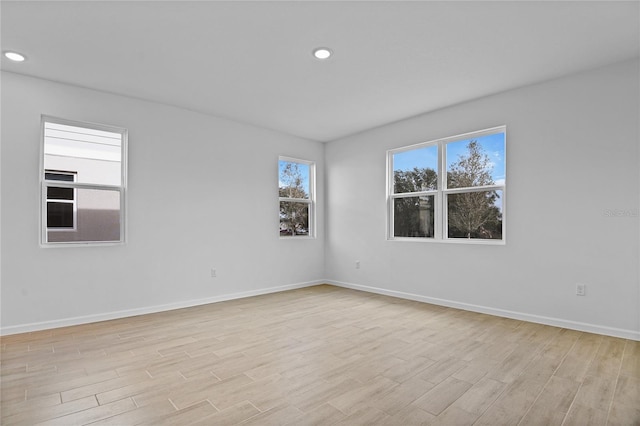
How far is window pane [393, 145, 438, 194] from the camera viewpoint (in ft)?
15.9

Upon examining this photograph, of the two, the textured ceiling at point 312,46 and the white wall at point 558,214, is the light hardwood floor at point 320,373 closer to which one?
the white wall at point 558,214

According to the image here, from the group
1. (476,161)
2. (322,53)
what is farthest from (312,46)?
(476,161)

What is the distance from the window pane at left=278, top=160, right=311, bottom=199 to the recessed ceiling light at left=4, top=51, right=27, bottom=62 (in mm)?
3446

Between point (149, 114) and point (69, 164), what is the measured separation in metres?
1.10

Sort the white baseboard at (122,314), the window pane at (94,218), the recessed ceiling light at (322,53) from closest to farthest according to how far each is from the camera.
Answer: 1. the recessed ceiling light at (322,53)
2. the white baseboard at (122,314)
3. the window pane at (94,218)

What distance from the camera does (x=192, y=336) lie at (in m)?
3.32

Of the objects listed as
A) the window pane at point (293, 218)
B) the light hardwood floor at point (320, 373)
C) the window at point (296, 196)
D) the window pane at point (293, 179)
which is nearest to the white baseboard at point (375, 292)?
the light hardwood floor at point (320, 373)

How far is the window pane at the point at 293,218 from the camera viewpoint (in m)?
5.83

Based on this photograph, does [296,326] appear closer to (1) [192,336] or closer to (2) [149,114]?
(1) [192,336]

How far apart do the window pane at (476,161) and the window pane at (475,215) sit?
164 mm

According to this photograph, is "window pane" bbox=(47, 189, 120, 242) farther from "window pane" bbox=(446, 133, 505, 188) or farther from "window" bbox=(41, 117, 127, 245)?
"window pane" bbox=(446, 133, 505, 188)

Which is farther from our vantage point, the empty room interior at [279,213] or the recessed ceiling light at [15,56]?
the recessed ceiling light at [15,56]

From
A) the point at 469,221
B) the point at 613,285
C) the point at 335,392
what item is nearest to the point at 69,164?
the point at 335,392

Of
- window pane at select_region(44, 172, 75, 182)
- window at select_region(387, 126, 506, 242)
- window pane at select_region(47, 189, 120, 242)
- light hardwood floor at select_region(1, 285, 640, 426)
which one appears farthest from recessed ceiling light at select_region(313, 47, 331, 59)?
window pane at select_region(44, 172, 75, 182)
